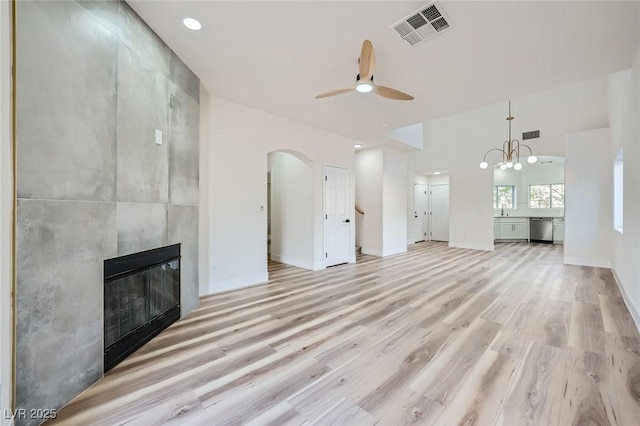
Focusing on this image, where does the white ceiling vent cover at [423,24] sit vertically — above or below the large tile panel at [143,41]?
above

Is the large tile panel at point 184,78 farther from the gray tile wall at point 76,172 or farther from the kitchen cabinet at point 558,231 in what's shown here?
the kitchen cabinet at point 558,231

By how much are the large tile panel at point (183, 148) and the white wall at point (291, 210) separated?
2449mm

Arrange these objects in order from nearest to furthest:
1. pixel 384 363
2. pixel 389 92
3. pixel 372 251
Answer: pixel 384 363, pixel 389 92, pixel 372 251

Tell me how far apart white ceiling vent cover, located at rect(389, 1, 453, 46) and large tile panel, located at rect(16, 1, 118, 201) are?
237 centimetres

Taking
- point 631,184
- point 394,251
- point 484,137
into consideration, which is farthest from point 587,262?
point 484,137

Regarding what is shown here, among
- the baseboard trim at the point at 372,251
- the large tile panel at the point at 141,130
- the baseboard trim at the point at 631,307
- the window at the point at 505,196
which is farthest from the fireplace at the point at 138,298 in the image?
the window at the point at 505,196

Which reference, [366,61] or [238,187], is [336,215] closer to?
[238,187]

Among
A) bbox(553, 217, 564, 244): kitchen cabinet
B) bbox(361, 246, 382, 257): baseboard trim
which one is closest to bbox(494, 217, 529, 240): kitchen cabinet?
bbox(553, 217, 564, 244): kitchen cabinet

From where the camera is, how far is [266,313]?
3043 millimetres

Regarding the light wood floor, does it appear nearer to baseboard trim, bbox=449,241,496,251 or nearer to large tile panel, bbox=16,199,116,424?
large tile panel, bbox=16,199,116,424

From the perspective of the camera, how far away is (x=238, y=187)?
159 inches

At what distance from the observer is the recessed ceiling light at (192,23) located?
2293 mm

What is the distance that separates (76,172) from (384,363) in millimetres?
2567

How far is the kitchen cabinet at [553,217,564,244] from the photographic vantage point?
29.6 feet
